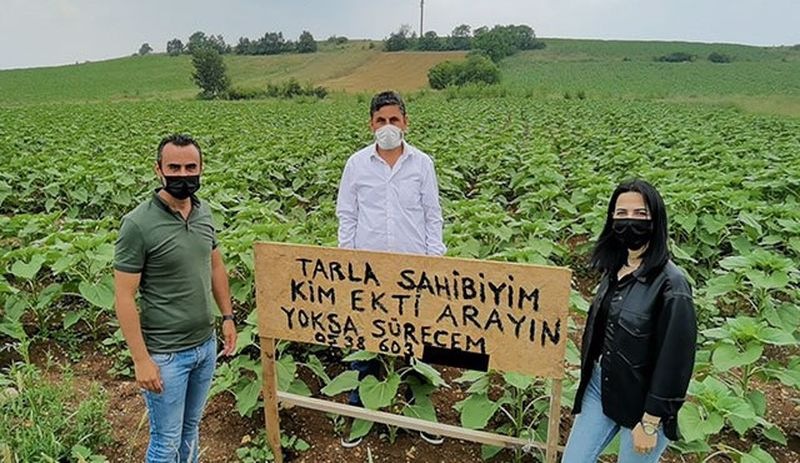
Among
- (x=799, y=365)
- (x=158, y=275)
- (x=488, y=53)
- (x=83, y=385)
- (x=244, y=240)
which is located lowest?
(x=83, y=385)

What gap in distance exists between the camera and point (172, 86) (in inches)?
2462

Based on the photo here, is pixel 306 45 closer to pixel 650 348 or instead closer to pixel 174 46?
pixel 174 46

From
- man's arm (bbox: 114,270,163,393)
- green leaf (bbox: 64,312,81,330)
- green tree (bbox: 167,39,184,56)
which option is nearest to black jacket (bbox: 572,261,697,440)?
man's arm (bbox: 114,270,163,393)

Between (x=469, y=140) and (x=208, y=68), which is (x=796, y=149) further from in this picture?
(x=208, y=68)

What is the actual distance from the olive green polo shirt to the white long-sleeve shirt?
906 mm

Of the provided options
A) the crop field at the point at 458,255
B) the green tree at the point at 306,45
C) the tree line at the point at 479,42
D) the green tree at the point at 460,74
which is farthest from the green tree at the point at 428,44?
the crop field at the point at 458,255

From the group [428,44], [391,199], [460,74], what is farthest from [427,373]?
[428,44]

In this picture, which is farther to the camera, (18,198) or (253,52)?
(253,52)

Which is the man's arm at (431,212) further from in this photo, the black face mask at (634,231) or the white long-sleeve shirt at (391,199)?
the black face mask at (634,231)

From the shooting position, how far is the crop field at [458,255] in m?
3.00

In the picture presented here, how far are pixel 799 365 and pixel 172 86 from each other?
220 ft

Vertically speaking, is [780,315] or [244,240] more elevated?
[244,240]

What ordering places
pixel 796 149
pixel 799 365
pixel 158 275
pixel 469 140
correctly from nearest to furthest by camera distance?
pixel 158 275
pixel 799 365
pixel 796 149
pixel 469 140

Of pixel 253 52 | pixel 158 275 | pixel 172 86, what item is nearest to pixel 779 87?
pixel 172 86
